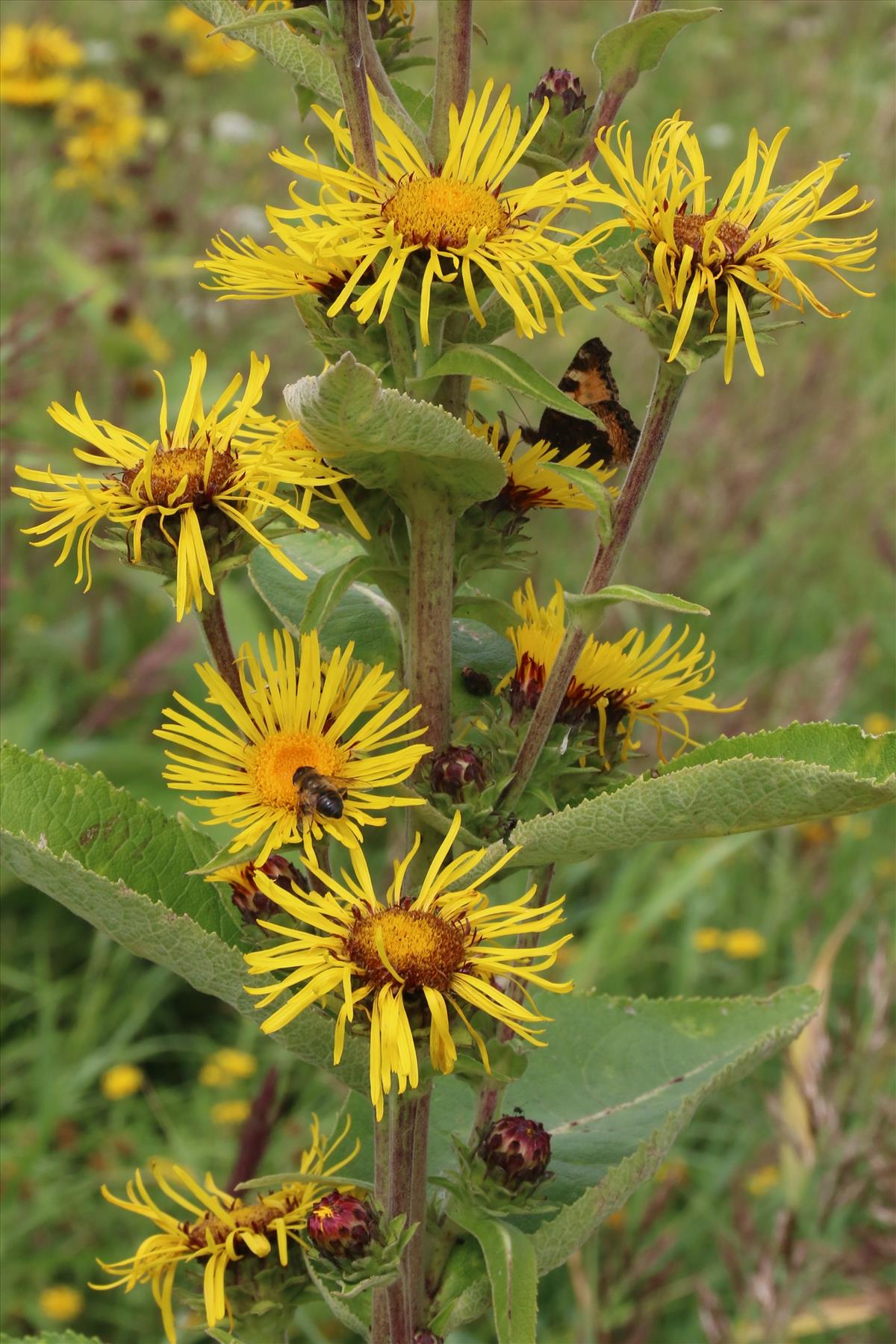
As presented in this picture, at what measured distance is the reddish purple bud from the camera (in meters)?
1.34

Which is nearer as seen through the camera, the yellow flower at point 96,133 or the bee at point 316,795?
the bee at point 316,795

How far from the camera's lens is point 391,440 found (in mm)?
1178

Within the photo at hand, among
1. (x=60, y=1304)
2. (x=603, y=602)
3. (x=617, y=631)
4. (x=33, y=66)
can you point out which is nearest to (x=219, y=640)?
(x=603, y=602)

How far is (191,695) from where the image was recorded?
4207mm

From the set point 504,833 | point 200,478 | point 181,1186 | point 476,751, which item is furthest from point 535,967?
point 181,1186

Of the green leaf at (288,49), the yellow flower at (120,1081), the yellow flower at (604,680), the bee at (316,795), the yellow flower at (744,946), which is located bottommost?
the yellow flower at (120,1081)

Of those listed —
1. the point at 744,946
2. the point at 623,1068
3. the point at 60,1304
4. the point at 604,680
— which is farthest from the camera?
the point at 744,946

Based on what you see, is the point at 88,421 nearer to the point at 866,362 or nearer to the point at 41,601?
the point at 41,601

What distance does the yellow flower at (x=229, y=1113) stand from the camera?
318 centimetres

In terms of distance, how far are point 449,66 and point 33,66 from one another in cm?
482

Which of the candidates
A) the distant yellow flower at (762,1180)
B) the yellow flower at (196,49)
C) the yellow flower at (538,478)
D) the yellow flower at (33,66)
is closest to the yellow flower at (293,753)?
the yellow flower at (538,478)

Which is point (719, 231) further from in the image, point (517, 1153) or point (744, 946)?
point (744, 946)

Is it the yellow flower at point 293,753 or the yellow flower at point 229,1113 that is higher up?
the yellow flower at point 293,753

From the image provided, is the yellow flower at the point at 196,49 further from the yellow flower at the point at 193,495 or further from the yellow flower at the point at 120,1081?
the yellow flower at the point at 193,495
